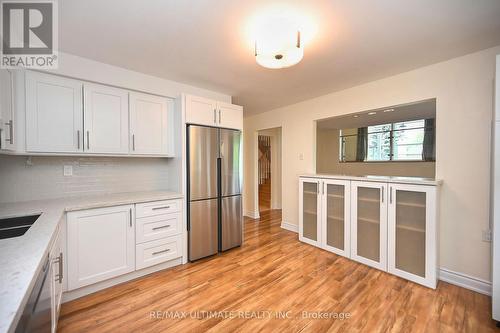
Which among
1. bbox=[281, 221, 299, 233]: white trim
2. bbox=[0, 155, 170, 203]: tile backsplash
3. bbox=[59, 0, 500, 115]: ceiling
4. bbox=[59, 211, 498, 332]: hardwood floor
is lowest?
bbox=[59, 211, 498, 332]: hardwood floor

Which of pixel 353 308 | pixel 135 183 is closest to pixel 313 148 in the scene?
pixel 353 308

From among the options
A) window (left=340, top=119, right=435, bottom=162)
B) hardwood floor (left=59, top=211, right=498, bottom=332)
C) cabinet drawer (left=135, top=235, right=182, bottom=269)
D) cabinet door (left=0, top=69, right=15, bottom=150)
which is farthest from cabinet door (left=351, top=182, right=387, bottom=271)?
cabinet door (left=0, top=69, right=15, bottom=150)

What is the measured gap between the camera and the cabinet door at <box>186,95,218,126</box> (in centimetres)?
266

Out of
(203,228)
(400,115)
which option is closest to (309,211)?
(203,228)

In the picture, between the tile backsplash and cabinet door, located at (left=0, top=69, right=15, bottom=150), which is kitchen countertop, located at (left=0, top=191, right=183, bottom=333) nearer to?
the tile backsplash

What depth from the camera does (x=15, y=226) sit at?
1577mm

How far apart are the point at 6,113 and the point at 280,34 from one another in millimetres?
2249

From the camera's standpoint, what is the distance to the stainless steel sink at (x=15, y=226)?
1.47 meters

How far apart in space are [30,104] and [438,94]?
414 cm

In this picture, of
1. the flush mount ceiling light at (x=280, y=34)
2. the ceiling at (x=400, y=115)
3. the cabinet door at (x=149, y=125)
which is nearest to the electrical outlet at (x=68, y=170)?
the cabinet door at (x=149, y=125)

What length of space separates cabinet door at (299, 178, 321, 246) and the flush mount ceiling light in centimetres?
203

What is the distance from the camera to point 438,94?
2.29m

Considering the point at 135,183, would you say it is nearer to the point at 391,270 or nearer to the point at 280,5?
the point at 280,5

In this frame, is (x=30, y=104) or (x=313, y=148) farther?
(x=313, y=148)
